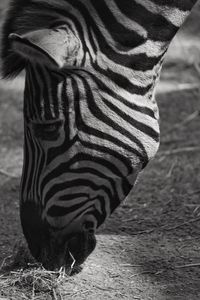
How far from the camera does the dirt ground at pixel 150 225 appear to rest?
353cm

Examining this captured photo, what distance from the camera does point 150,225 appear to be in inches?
174

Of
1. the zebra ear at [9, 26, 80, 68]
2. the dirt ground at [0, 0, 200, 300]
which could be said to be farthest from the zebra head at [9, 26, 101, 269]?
the dirt ground at [0, 0, 200, 300]

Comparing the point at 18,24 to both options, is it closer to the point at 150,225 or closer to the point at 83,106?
the point at 83,106

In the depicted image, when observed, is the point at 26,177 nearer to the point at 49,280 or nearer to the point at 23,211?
the point at 23,211

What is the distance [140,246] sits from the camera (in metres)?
4.09

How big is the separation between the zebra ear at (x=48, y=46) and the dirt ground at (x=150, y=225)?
3.93 ft

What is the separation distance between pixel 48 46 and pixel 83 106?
34cm

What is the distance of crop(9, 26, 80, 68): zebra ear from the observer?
2964 millimetres

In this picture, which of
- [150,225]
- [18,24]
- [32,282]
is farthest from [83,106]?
[150,225]

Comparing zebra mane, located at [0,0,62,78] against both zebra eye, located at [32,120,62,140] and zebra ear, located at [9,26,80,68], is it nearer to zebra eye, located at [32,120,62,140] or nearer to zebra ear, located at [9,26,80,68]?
zebra ear, located at [9,26,80,68]

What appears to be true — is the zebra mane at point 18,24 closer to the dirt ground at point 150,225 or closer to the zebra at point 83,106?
the zebra at point 83,106

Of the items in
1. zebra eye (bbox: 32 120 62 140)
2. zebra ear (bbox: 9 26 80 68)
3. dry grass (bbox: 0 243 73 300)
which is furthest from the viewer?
dry grass (bbox: 0 243 73 300)

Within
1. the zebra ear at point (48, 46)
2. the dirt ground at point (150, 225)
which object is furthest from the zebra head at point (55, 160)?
the dirt ground at point (150, 225)

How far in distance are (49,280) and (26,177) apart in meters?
0.54
